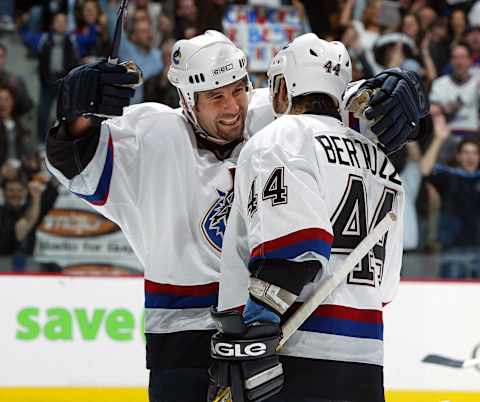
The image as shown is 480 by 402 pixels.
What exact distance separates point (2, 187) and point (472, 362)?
2.65 metres

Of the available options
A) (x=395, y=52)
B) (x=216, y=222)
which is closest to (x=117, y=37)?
(x=216, y=222)

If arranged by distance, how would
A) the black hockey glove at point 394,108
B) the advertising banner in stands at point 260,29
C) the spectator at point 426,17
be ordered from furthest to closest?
the spectator at point 426,17 < the advertising banner in stands at point 260,29 < the black hockey glove at point 394,108

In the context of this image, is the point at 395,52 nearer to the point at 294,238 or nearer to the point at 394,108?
the point at 394,108

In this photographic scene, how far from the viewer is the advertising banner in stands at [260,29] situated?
5.93 meters

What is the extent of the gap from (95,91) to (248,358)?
752mm

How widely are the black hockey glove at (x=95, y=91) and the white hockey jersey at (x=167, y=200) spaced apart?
149 millimetres

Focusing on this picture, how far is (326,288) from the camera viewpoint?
1981 millimetres

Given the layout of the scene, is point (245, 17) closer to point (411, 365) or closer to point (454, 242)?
point (454, 242)

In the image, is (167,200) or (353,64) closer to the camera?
(167,200)

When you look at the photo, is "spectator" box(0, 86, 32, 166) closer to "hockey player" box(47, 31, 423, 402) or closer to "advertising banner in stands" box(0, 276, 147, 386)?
"advertising banner in stands" box(0, 276, 147, 386)

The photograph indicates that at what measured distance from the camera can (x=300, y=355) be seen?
200cm

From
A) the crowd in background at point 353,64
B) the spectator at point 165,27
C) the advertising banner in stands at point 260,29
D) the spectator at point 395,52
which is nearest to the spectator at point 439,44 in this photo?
the crowd in background at point 353,64

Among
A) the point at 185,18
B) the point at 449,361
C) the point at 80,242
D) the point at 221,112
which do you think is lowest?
the point at 449,361

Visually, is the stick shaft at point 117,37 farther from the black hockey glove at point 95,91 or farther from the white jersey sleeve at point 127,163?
the white jersey sleeve at point 127,163
